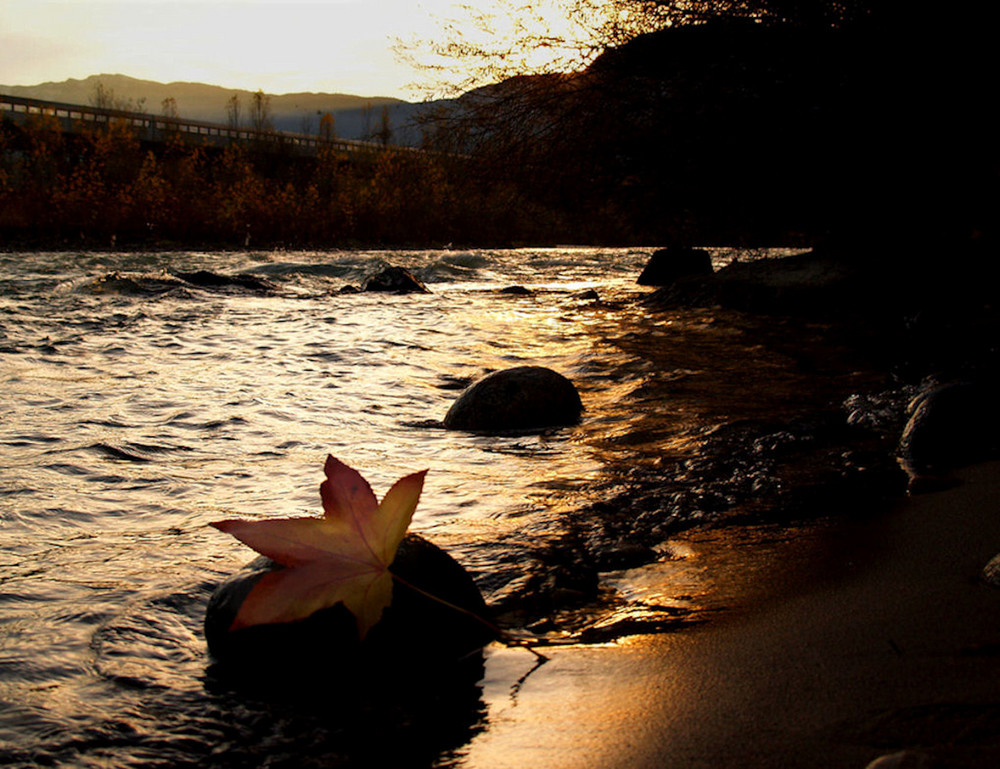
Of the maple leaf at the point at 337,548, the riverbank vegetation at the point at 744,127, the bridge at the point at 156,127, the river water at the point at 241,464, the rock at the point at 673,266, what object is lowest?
the river water at the point at 241,464

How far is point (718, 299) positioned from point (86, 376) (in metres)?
8.53

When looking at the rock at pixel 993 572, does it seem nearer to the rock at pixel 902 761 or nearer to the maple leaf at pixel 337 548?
the rock at pixel 902 761

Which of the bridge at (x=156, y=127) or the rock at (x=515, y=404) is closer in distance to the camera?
the rock at (x=515, y=404)

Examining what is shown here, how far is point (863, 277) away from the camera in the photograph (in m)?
11.2

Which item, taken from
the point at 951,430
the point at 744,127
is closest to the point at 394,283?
the point at 744,127

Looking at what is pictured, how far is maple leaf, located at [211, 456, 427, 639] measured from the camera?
4.64 feet

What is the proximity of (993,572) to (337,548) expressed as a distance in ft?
5.51

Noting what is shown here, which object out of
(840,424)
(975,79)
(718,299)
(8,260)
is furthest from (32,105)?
(840,424)

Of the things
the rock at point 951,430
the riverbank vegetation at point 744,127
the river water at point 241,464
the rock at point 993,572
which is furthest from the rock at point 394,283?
the rock at point 993,572

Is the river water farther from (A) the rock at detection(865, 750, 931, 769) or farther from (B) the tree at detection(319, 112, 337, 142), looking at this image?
(B) the tree at detection(319, 112, 337, 142)

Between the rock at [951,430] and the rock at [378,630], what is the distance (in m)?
2.17

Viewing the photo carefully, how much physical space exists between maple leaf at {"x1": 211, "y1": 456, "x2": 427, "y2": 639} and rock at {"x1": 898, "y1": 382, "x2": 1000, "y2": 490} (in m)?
2.73

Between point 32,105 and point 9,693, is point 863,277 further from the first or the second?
point 32,105

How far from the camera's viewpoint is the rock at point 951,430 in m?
3.62
